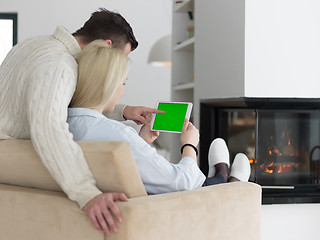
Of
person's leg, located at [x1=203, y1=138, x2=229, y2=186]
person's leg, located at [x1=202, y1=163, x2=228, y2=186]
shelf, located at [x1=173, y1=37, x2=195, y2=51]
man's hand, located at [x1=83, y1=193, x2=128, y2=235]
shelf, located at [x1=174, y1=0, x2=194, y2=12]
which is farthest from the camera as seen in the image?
shelf, located at [x1=174, y1=0, x2=194, y2=12]

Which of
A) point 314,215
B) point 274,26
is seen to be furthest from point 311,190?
point 274,26

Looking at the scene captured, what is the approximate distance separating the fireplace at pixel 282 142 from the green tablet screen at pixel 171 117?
1.17 meters

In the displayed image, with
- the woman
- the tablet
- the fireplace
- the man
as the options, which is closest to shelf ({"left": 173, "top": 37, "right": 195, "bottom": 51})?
the fireplace

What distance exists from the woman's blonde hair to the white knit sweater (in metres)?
0.04

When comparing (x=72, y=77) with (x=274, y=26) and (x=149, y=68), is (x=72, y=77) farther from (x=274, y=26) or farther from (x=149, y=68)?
(x=149, y=68)

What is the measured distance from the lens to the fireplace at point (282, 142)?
325 cm

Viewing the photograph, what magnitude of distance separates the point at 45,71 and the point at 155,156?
0.44 metres

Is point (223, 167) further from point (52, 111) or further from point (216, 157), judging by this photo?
point (52, 111)

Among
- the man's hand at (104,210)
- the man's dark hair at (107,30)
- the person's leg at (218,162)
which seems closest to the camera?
the man's hand at (104,210)

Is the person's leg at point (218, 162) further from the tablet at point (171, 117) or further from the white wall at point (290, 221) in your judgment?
the white wall at point (290, 221)

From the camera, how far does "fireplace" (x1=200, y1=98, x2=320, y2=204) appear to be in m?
3.25

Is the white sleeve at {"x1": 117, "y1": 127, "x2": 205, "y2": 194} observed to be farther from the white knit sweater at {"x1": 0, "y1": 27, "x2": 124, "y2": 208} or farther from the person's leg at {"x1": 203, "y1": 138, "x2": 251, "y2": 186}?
the person's leg at {"x1": 203, "y1": 138, "x2": 251, "y2": 186}

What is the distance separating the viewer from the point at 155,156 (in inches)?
66.9

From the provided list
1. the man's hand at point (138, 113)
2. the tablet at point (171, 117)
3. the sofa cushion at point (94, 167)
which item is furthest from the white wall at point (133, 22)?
the sofa cushion at point (94, 167)
